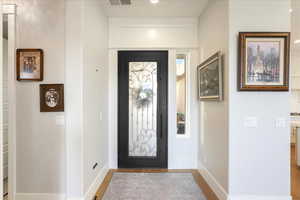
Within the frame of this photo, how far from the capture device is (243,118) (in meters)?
2.26

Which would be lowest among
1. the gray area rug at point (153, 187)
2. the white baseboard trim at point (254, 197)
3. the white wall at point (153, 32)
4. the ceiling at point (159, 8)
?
the gray area rug at point (153, 187)

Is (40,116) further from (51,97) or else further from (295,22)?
(295,22)

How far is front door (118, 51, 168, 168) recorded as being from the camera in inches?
145

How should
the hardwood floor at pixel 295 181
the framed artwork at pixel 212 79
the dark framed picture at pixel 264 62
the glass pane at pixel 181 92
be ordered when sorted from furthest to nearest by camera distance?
the glass pane at pixel 181 92 < the hardwood floor at pixel 295 181 < the framed artwork at pixel 212 79 < the dark framed picture at pixel 264 62

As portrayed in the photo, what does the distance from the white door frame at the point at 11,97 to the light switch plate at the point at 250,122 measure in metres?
2.94

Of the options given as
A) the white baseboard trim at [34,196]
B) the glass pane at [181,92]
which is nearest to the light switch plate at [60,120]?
the white baseboard trim at [34,196]

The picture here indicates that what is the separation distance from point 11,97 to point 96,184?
169 centimetres

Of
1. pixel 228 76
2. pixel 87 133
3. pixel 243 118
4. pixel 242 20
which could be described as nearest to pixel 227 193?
pixel 243 118

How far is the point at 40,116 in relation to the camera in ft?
7.73

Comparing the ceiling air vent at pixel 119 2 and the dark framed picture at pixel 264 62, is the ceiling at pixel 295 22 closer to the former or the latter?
the dark framed picture at pixel 264 62

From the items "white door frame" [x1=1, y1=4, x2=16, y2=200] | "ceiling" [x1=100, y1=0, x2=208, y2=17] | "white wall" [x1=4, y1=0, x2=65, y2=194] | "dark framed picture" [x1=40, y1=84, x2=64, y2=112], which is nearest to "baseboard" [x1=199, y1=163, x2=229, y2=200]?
"white wall" [x1=4, y1=0, x2=65, y2=194]

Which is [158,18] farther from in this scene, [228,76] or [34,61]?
[34,61]

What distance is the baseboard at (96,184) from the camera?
245cm

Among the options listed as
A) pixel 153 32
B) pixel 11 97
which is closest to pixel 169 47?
pixel 153 32
